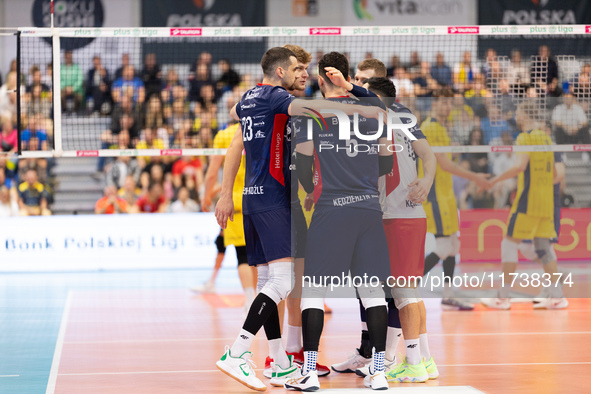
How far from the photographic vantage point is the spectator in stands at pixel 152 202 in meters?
16.0

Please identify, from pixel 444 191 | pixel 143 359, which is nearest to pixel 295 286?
pixel 143 359

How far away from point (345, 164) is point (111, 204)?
410 inches

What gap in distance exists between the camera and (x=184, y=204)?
1591 centimetres

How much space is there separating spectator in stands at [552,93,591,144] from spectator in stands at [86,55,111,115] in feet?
29.8

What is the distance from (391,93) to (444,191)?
3.64m

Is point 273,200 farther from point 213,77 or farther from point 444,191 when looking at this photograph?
point 213,77

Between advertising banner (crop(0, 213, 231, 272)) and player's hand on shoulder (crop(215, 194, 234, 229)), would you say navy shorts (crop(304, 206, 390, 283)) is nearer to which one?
player's hand on shoulder (crop(215, 194, 234, 229))

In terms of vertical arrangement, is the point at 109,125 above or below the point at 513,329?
above

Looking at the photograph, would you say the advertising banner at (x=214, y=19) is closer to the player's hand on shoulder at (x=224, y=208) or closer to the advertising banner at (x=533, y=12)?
the advertising banner at (x=533, y=12)

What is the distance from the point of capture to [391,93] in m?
6.28

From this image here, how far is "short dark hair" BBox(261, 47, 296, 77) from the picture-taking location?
19.9ft

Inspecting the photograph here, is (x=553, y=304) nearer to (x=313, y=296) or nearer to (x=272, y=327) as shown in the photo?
(x=272, y=327)

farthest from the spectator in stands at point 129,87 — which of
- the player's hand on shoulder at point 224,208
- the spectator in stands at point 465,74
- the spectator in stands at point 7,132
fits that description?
the player's hand on shoulder at point 224,208

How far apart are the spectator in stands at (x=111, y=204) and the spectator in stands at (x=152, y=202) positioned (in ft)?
1.62
